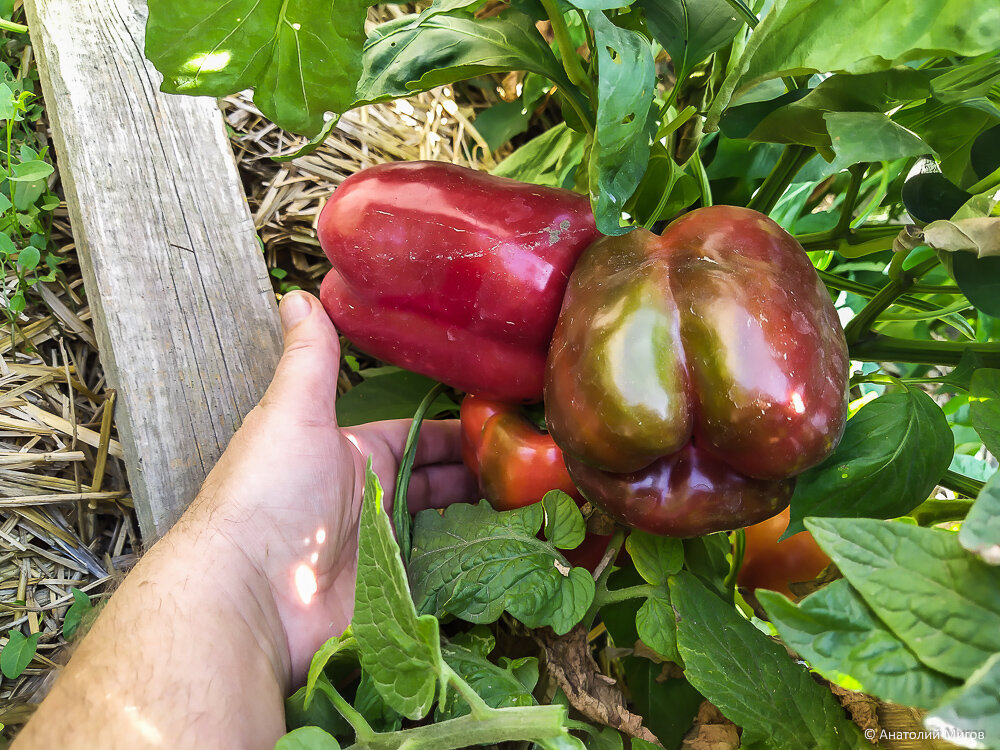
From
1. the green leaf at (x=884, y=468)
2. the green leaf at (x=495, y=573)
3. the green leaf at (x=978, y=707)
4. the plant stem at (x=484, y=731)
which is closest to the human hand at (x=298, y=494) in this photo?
the green leaf at (x=495, y=573)

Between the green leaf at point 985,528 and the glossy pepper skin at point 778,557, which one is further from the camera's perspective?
the glossy pepper skin at point 778,557

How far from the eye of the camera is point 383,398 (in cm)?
99

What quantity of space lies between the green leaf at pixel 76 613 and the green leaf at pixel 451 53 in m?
0.75

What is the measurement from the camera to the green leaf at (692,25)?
2.04 ft

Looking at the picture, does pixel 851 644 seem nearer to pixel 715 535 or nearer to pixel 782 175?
pixel 715 535

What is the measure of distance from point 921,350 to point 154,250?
36.3 inches

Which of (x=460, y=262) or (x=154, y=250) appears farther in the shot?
(x=154, y=250)

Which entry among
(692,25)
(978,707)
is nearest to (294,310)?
(692,25)

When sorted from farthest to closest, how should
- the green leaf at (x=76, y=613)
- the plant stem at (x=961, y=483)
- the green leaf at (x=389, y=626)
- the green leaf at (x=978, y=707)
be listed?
the green leaf at (x=76, y=613) → the plant stem at (x=961, y=483) → the green leaf at (x=389, y=626) → the green leaf at (x=978, y=707)

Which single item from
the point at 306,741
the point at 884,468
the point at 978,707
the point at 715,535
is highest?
the point at 978,707

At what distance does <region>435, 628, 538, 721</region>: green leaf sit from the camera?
0.59 metres

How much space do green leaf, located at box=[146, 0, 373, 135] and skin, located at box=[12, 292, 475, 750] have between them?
0.86 feet

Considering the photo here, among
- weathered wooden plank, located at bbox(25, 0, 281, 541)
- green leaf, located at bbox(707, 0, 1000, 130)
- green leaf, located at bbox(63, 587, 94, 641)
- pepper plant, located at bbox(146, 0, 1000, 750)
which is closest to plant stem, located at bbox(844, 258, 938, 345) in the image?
pepper plant, located at bbox(146, 0, 1000, 750)

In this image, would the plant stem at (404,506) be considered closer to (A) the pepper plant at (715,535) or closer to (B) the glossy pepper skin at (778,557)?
(A) the pepper plant at (715,535)
